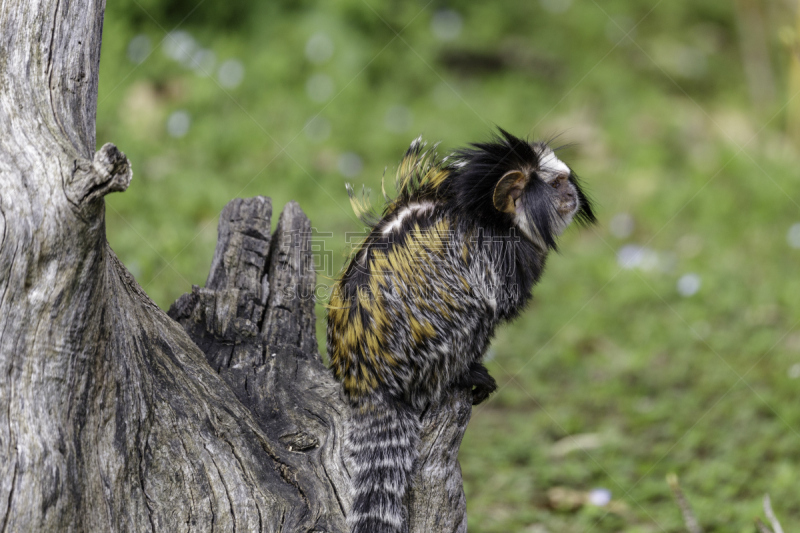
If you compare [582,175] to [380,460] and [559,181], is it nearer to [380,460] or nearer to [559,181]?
[559,181]

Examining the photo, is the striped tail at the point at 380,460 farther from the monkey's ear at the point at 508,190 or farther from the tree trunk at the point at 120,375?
the monkey's ear at the point at 508,190

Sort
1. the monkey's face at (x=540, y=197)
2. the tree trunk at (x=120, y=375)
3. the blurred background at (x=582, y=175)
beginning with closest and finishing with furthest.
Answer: the tree trunk at (x=120, y=375) < the monkey's face at (x=540, y=197) < the blurred background at (x=582, y=175)

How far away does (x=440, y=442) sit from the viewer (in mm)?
A: 2756

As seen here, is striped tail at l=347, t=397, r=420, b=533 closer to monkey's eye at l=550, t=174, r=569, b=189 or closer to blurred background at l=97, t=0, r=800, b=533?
monkey's eye at l=550, t=174, r=569, b=189

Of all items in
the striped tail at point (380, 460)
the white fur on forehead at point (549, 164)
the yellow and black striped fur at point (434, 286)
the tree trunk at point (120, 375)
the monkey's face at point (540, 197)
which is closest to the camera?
the tree trunk at point (120, 375)

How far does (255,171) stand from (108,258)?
3.31m

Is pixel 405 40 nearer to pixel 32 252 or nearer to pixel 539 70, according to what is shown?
pixel 539 70

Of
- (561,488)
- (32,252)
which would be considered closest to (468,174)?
(32,252)

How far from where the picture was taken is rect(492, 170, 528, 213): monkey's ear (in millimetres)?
2846

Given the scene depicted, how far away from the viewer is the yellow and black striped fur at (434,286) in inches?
Answer: 109

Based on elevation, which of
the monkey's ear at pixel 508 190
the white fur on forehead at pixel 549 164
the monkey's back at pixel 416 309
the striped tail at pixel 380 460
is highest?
the white fur on forehead at pixel 549 164

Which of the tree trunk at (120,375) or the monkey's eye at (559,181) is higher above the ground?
the monkey's eye at (559,181)

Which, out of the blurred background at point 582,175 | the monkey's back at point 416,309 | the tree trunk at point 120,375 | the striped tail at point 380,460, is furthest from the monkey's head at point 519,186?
the blurred background at point 582,175

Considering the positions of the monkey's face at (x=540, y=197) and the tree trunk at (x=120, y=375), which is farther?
the monkey's face at (x=540, y=197)
